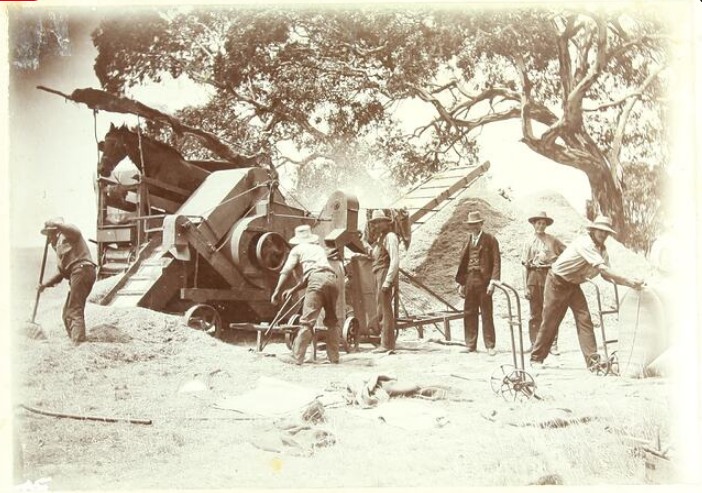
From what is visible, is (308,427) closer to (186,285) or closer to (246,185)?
(186,285)

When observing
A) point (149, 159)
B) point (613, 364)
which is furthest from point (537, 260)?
point (149, 159)

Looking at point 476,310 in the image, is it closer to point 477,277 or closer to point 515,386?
point 477,277

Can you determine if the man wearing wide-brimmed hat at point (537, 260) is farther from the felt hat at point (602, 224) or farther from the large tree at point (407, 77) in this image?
the large tree at point (407, 77)

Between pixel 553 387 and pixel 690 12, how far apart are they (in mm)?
3298

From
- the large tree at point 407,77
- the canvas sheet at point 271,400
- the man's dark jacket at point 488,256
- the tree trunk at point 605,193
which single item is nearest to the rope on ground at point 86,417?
the canvas sheet at point 271,400

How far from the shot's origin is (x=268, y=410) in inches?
215

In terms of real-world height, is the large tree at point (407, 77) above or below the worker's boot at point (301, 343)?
above

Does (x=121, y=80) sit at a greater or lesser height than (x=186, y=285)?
greater

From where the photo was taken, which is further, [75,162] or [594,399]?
[75,162]

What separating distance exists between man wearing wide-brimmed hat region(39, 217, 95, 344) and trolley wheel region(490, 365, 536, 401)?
332 cm

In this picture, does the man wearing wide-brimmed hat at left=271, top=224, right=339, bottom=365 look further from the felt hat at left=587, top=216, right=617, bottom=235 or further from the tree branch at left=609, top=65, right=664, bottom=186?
the tree branch at left=609, top=65, right=664, bottom=186

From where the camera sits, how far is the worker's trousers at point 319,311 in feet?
20.1

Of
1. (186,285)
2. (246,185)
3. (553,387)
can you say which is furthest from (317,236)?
(553,387)

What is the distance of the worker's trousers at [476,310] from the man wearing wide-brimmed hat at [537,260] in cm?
35
